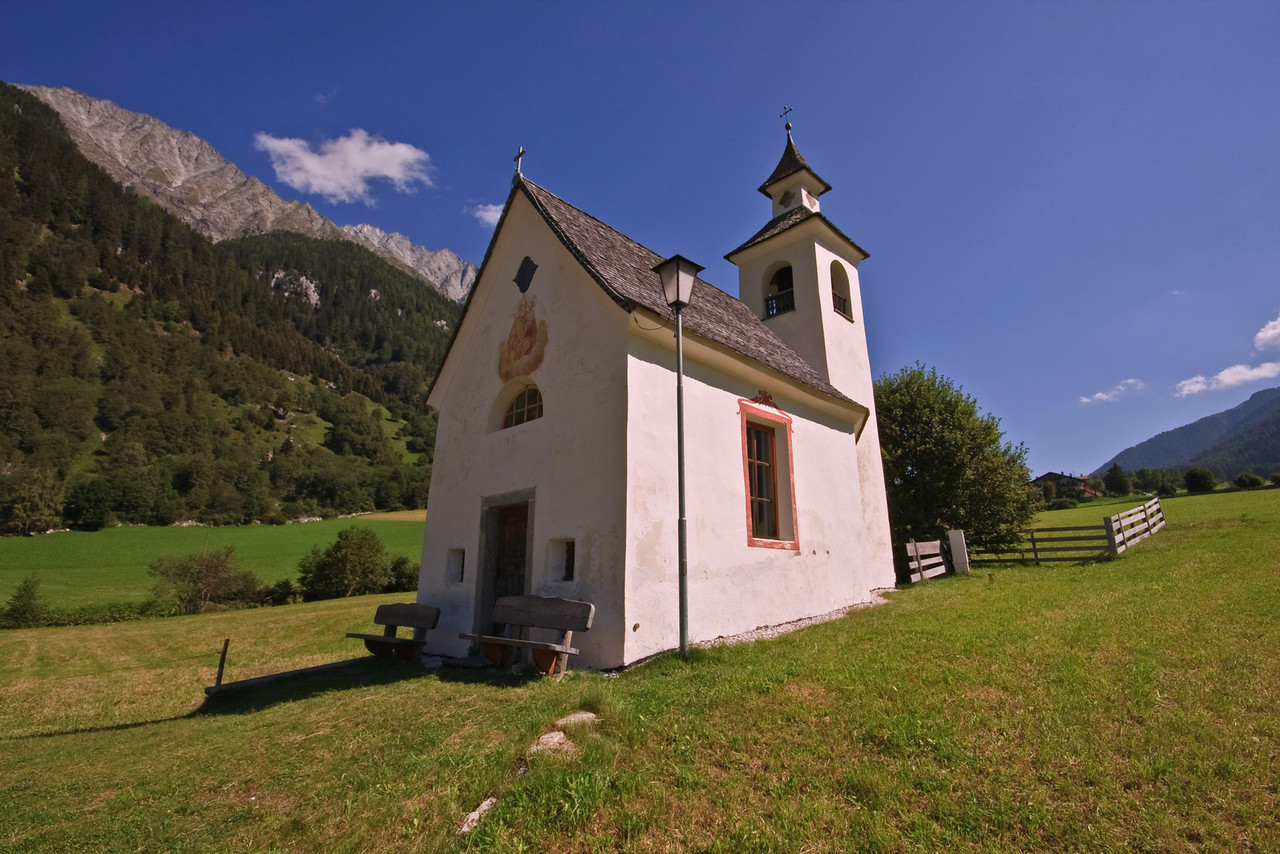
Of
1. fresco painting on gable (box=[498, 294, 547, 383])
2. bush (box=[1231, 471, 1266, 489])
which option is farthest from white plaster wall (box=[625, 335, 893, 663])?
bush (box=[1231, 471, 1266, 489])

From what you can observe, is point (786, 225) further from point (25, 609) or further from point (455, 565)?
point (25, 609)

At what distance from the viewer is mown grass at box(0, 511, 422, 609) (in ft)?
116

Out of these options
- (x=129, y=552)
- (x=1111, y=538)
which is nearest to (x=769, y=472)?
(x=1111, y=538)

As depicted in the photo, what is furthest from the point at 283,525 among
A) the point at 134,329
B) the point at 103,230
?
the point at 103,230

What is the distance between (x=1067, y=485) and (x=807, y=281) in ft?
244

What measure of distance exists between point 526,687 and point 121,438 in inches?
3840

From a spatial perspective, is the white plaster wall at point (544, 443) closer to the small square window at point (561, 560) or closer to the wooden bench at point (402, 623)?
the small square window at point (561, 560)

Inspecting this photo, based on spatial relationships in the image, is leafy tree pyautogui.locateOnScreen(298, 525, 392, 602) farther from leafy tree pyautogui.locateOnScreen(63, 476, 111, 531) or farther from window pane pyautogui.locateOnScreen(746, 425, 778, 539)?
window pane pyautogui.locateOnScreen(746, 425, 778, 539)

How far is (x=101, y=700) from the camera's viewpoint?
47.9ft

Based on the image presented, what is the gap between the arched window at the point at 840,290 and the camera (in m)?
16.2

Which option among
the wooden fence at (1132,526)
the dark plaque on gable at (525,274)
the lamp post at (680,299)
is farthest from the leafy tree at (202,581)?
the wooden fence at (1132,526)

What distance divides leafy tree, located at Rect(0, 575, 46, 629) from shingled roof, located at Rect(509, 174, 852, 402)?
39.3m

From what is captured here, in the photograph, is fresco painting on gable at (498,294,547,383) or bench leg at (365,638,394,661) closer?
fresco painting on gable at (498,294,547,383)

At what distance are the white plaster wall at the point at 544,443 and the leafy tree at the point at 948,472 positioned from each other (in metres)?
19.8
